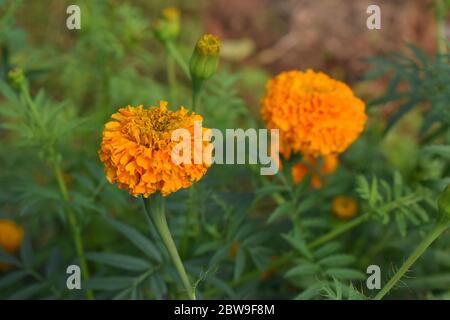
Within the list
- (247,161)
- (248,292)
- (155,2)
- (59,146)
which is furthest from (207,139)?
(155,2)

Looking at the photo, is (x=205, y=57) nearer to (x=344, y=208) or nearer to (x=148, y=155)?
(x=148, y=155)

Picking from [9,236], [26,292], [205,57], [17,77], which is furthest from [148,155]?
[9,236]

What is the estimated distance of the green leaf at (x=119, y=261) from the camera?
4.06ft

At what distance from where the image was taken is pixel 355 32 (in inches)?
120

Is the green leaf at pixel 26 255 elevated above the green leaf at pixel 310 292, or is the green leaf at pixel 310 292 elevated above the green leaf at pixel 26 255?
the green leaf at pixel 26 255

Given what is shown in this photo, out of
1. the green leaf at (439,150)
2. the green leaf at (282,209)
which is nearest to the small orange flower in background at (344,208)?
the green leaf at (282,209)

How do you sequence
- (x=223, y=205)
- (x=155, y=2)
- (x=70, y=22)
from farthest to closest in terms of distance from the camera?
(x=155, y=2) → (x=70, y=22) → (x=223, y=205)

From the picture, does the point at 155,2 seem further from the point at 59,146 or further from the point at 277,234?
the point at 277,234

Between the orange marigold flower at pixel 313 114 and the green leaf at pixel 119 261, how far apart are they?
14.9 inches

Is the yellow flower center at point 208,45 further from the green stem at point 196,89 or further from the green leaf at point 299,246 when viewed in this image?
the green leaf at point 299,246

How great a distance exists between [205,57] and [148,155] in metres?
0.28

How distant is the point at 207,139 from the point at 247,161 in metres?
0.42

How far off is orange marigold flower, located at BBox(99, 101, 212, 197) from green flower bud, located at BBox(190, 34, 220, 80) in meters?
→ 0.20

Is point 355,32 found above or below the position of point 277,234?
above
